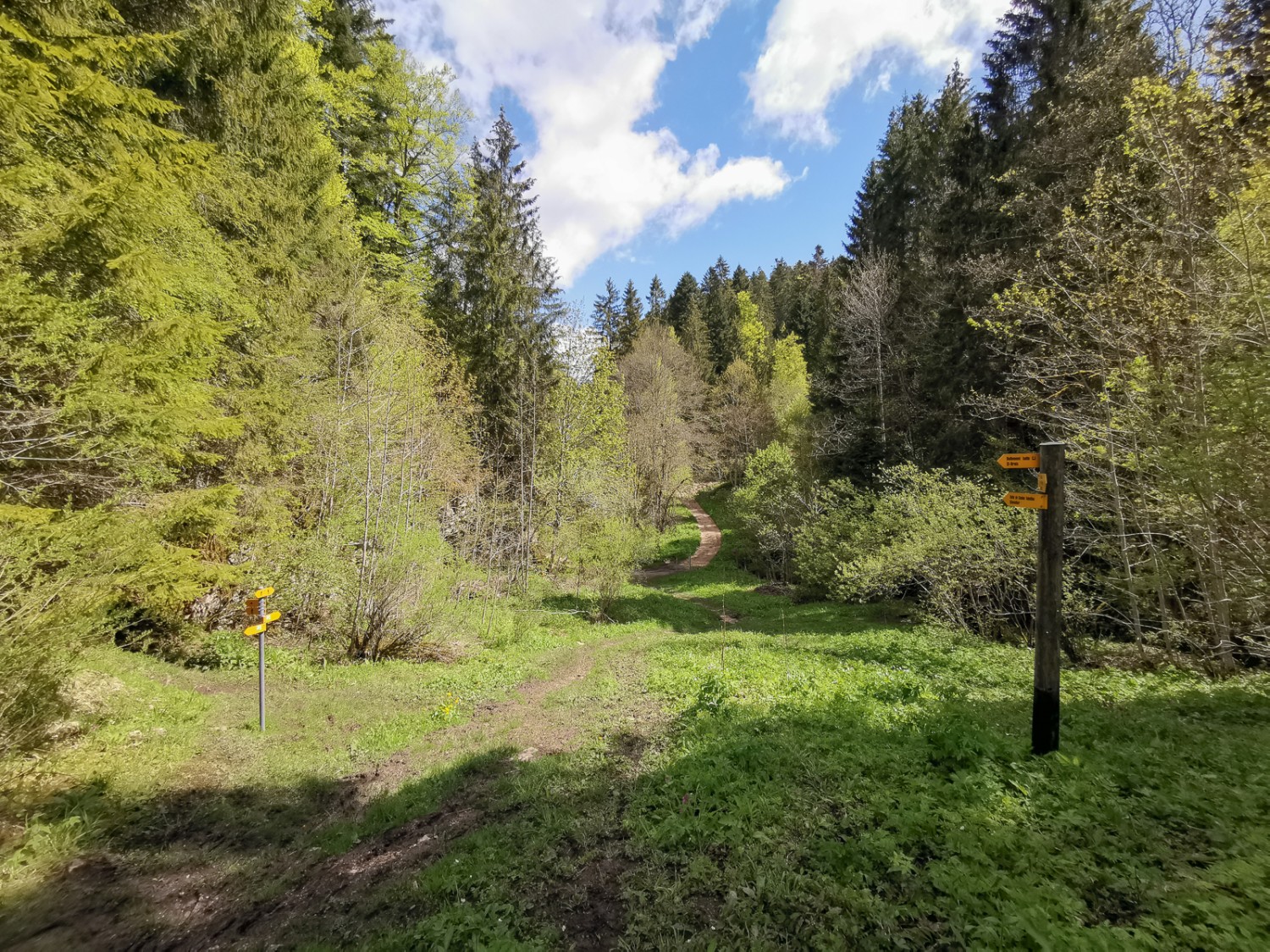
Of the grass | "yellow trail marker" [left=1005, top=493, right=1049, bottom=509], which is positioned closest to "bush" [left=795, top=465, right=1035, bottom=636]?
the grass

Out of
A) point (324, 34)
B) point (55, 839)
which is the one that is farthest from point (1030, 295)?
point (324, 34)

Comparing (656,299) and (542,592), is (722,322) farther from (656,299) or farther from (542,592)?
(542,592)

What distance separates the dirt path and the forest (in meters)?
9.77

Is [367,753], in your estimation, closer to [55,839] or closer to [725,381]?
[55,839]

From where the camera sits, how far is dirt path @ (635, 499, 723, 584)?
2691cm

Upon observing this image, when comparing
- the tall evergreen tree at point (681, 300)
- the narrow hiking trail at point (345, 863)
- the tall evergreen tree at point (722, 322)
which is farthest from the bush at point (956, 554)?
the tall evergreen tree at point (681, 300)

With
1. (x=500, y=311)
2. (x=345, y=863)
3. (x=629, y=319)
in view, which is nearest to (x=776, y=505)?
(x=500, y=311)

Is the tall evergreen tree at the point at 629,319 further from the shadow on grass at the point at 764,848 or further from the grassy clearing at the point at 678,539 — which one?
the shadow on grass at the point at 764,848

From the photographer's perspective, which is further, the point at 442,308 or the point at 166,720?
the point at 442,308

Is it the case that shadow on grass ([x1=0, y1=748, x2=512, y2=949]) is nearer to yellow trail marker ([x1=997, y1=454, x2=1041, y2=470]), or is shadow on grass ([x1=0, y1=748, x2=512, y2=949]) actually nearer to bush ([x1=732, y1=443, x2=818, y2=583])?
yellow trail marker ([x1=997, y1=454, x2=1041, y2=470])

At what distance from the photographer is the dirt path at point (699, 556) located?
88.3ft

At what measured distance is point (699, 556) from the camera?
99.6 ft

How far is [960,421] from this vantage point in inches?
579

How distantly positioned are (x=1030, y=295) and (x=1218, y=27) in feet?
13.3
